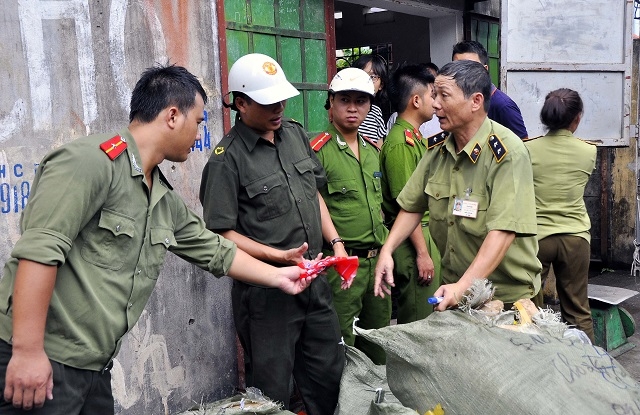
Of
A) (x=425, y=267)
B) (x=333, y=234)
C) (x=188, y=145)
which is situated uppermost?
(x=188, y=145)

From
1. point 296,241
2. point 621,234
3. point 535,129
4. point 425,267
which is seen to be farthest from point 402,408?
point 621,234

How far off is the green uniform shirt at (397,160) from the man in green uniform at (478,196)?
868 millimetres

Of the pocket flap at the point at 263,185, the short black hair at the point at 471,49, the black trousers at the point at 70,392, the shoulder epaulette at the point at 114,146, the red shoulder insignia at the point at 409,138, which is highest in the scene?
the short black hair at the point at 471,49

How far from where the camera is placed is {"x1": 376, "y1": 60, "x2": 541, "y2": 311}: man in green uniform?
2.77 metres

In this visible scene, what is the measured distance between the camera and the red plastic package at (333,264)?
2875mm

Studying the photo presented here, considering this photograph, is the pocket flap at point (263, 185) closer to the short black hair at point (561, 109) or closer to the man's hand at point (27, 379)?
the man's hand at point (27, 379)

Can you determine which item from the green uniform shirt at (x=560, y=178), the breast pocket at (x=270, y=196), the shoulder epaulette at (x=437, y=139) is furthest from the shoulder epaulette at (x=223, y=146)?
the green uniform shirt at (x=560, y=178)

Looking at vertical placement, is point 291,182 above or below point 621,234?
above

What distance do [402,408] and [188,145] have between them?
3.68 ft

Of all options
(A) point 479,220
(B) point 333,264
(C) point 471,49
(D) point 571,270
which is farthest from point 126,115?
(D) point 571,270

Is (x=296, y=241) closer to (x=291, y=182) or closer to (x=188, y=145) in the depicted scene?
(x=291, y=182)

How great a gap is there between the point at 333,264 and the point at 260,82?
2.73 feet

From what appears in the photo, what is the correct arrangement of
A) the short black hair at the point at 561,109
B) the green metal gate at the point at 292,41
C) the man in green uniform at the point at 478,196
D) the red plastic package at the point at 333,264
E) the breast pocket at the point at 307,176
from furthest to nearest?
the short black hair at the point at 561,109 → the green metal gate at the point at 292,41 → the breast pocket at the point at 307,176 → the red plastic package at the point at 333,264 → the man in green uniform at the point at 478,196

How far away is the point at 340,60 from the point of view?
31.4ft
